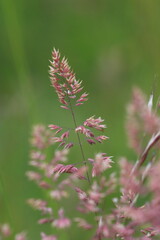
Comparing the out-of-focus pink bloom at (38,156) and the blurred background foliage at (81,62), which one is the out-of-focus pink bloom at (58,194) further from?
the blurred background foliage at (81,62)

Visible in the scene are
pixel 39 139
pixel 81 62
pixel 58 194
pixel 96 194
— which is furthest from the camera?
pixel 81 62

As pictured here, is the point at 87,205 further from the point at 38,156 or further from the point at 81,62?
the point at 81,62

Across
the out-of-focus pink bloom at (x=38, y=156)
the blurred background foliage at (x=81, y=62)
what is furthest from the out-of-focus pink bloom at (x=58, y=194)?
the blurred background foliage at (x=81, y=62)

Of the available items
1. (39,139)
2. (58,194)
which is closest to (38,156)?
(39,139)

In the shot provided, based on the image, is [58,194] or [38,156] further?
[38,156]

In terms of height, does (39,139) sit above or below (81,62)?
above

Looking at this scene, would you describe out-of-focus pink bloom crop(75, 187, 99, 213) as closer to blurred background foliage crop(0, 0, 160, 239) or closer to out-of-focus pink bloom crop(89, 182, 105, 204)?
out-of-focus pink bloom crop(89, 182, 105, 204)

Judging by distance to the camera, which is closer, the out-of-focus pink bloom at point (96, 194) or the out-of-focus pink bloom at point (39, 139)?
the out-of-focus pink bloom at point (96, 194)

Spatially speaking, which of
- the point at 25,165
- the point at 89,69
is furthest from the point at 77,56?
the point at 25,165

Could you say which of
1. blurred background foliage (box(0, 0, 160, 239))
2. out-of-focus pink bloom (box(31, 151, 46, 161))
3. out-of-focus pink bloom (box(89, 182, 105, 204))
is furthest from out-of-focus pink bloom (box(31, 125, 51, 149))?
blurred background foliage (box(0, 0, 160, 239))

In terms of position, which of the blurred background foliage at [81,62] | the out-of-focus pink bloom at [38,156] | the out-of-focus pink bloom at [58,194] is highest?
the out-of-focus pink bloom at [38,156]
